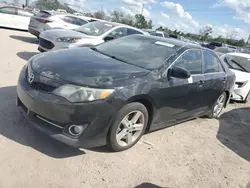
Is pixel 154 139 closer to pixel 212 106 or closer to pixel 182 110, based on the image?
pixel 182 110

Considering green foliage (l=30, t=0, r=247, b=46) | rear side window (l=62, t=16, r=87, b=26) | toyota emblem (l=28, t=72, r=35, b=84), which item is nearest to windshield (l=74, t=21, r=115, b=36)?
rear side window (l=62, t=16, r=87, b=26)

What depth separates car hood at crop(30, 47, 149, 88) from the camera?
3.05 metres

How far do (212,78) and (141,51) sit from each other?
5.23 feet

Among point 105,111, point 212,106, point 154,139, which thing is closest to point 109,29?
point 212,106

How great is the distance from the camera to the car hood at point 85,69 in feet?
10.0

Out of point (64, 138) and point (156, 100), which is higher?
point (156, 100)

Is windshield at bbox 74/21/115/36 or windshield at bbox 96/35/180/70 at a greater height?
windshield at bbox 96/35/180/70

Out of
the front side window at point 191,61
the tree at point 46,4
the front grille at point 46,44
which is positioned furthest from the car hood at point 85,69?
the tree at point 46,4

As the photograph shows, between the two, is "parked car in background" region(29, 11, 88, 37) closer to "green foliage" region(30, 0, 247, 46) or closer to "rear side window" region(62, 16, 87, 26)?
"rear side window" region(62, 16, 87, 26)

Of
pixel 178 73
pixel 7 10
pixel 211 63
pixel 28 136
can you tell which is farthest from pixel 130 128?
pixel 7 10

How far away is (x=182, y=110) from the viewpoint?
13.9 ft

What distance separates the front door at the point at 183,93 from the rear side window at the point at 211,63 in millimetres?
220

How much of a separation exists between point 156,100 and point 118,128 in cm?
70

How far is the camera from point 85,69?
328 centimetres
